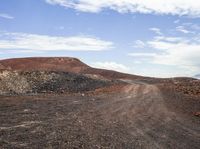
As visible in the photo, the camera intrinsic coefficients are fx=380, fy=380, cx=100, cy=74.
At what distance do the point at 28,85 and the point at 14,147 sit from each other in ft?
109

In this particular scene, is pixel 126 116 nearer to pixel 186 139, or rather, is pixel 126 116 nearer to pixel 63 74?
pixel 186 139

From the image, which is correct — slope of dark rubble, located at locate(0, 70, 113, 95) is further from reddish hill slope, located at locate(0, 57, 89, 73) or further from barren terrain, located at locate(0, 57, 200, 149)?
reddish hill slope, located at locate(0, 57, 89, 73)

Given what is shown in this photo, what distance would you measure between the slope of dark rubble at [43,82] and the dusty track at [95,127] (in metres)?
16.0

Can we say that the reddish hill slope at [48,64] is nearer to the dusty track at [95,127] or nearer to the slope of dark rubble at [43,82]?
the slope of dark rubble at [43,82]

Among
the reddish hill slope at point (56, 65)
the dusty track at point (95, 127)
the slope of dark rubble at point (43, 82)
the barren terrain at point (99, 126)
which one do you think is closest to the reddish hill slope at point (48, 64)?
the reddish hill slope at point (56, 65)

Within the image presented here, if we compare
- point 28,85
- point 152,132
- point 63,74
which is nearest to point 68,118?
point 152,132

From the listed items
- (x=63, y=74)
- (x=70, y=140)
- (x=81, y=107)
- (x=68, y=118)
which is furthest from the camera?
(x=63, y=74)

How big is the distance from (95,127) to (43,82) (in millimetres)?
30868

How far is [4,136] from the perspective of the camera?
15922 millimetres

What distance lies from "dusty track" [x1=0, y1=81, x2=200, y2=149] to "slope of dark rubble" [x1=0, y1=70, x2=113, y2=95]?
52.6ft

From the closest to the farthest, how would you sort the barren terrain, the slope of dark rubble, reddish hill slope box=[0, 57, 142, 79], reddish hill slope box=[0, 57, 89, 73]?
the barren terrain, the slope of dark rubble, reddish hill slope box=[0, 57, 142, 79], reddish hill slope box=[0, 57, 89, 73]

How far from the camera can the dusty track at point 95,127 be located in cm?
1547

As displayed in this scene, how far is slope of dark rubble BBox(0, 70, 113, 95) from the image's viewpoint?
146 ft

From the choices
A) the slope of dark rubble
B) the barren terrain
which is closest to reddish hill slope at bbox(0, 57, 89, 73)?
the slope of dark rubble
